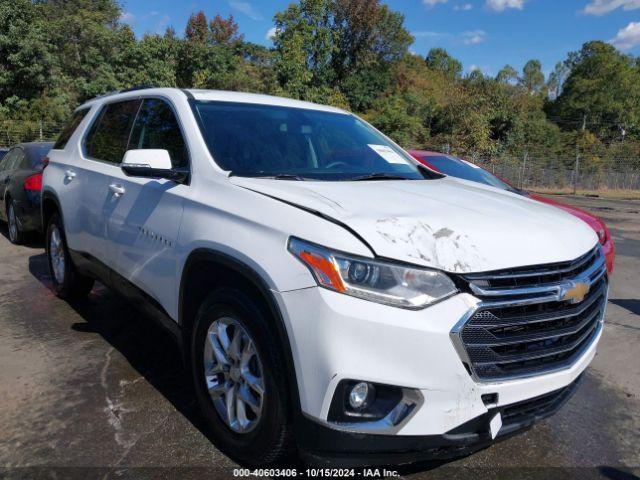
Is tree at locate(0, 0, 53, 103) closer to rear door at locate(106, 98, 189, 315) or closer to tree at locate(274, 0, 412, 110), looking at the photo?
tree at locate(274, 0, 412, 110)

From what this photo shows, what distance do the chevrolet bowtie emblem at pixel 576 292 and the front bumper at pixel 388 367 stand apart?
470 mm

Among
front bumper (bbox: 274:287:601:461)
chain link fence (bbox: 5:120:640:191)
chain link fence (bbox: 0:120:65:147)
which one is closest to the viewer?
front bumper (bbox: 274:287:601:461)

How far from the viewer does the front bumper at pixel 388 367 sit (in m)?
1.98

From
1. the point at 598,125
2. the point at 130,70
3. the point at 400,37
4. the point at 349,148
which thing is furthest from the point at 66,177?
the point at 598,125

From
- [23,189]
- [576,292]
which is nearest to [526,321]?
[576,292]

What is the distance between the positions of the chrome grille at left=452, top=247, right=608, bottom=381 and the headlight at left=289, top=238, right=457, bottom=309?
0.14 meters

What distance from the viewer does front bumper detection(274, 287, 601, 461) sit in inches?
78.0

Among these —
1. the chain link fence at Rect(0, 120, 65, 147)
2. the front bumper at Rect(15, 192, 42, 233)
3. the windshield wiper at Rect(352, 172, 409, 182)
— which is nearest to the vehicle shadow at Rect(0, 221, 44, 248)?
the front bumper at Rect(15, 192, 42, 233)

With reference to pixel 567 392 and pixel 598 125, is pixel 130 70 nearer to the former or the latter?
pixel 567 392

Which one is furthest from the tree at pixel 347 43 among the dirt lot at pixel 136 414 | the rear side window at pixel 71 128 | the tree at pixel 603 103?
the dirt lot at pixel 136 414

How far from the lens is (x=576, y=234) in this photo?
2.61 metres

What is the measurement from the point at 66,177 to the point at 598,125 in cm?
7485

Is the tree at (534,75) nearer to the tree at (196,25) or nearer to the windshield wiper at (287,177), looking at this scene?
the tree at (196,25)

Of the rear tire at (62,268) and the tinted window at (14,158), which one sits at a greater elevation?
the tinted window at (14,158)
